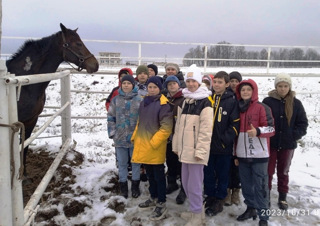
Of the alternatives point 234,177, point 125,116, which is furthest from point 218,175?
point 125,116

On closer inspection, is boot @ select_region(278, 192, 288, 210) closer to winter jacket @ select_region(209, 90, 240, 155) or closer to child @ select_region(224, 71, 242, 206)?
child @ select_region(224, 71, 242, 206)

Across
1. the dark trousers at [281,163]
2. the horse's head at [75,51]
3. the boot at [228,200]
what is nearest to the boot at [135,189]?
the boot at [228,200]

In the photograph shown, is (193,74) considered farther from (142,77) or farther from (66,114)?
(66,114)

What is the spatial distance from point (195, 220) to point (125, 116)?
1.44 m

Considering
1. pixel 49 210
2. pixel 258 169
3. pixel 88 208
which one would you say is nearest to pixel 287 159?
pixel 258 169

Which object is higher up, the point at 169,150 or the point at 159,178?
the point at 169,150

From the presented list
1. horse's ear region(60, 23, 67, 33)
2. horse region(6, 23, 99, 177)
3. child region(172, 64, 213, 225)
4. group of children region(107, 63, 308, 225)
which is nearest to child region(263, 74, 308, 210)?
group of children region(107, 63, 308, 225)

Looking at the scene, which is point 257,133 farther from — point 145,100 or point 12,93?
point 12,93

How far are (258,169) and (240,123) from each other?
51 centimetres

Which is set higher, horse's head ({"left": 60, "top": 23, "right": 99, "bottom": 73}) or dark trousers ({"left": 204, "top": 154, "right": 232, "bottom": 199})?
horse's head ({"left": 60, "top": 23, "right": 99, "bottom": 73})

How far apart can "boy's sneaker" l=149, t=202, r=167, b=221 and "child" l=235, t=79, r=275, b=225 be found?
0.82 meters

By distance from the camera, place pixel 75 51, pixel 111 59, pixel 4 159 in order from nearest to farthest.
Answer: pixel 4 159 < pixel 75 51 < pixel 111 59

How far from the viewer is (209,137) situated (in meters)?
2.43

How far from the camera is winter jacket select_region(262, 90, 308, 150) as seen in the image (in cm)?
287
